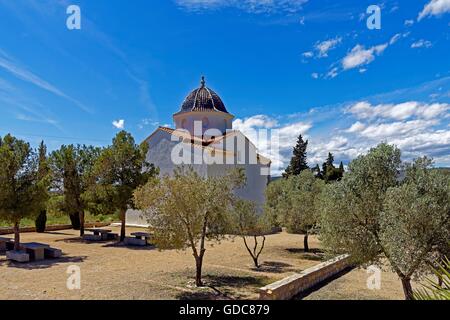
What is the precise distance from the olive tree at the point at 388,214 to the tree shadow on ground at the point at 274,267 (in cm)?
549

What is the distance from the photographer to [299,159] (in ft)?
167

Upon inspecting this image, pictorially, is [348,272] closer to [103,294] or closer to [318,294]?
[318,294]

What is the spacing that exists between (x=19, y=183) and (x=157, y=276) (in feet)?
29.6

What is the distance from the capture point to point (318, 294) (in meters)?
11.0

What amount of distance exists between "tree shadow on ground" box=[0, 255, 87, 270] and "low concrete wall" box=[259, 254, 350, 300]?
10523mm

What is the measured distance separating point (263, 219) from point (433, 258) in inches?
371

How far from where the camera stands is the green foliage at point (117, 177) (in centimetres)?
2131

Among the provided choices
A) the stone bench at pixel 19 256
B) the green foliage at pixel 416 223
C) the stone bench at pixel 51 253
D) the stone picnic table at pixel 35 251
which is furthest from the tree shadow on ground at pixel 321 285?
the stone picnic table at pixel 35 251

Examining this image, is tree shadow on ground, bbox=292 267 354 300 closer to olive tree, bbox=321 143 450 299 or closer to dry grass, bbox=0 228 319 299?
dry grass, bbox=0 228 319 299

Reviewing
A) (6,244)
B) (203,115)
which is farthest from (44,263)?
(203,115)

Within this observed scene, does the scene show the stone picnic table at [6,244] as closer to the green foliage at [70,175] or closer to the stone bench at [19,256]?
the stone bench at [19,256]

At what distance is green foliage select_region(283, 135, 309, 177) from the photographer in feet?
165

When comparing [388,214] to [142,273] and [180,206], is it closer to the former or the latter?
[180,206]
